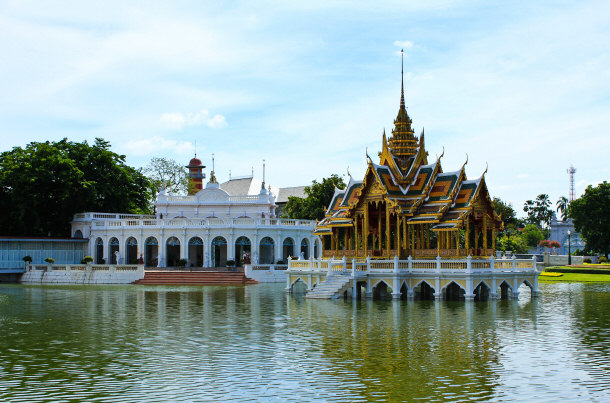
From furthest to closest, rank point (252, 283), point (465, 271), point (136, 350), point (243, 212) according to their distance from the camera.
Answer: point (243, 212) < point (252, 283) < point (465, 271) < point (136, 350)

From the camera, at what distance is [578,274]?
53219 millimetres

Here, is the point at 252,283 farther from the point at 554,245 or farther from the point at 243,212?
the point at 554,245

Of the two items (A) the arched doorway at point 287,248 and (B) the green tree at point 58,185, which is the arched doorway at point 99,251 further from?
(A) the arched doorway at point 287,248

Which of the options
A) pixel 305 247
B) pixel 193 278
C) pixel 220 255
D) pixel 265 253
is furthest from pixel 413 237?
pixel 220 255

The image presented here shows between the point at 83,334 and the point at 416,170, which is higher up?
the point at 416,170

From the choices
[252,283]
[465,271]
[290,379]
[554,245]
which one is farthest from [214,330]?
[554,245]

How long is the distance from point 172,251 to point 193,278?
10377 mm

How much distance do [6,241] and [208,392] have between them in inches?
1656

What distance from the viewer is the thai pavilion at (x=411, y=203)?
99.9 feet

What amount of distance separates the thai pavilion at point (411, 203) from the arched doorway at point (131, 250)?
78.6 ft

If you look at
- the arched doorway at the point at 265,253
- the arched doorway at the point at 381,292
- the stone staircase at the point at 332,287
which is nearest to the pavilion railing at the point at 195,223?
the arched doorway at the point at 265,253

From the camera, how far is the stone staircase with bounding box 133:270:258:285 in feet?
150

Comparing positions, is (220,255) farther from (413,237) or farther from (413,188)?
(413,188)

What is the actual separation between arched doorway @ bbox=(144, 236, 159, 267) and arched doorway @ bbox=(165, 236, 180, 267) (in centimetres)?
Result: 95
